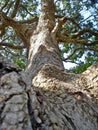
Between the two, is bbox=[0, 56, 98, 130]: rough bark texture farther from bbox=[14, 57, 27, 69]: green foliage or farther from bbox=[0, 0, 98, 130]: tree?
bbox=[14, 57, 27, 69]: green foliage

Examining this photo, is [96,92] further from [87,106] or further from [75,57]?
[75,57]

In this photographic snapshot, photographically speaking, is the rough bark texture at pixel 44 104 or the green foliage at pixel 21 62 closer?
the rough bark texture at pixel 44 104

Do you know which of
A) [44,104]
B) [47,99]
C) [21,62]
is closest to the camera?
[44,104]

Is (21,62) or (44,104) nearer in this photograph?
(44,104)

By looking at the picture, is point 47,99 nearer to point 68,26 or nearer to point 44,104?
point 44,104

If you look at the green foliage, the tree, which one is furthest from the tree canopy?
the tree

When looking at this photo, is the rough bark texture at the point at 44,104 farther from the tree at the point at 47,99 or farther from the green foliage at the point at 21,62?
the green foliage at the point at 21,62

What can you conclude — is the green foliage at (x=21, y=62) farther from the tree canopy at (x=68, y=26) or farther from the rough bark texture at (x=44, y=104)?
the rough bark texture at (x=44, y=104)

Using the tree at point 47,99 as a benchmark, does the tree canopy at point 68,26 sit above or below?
above

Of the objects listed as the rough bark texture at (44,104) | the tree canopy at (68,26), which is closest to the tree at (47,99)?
the rough bark texture at (44,104)

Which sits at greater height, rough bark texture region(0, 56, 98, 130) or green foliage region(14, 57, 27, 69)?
green foliage region(14, 57, 27, 69)

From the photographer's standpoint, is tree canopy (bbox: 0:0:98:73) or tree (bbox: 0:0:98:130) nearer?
tree (bbox: 0:0:98:130)

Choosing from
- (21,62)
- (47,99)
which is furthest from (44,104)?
(21,62)

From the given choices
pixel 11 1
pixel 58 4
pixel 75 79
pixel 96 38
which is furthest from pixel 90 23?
pixel 75 79
